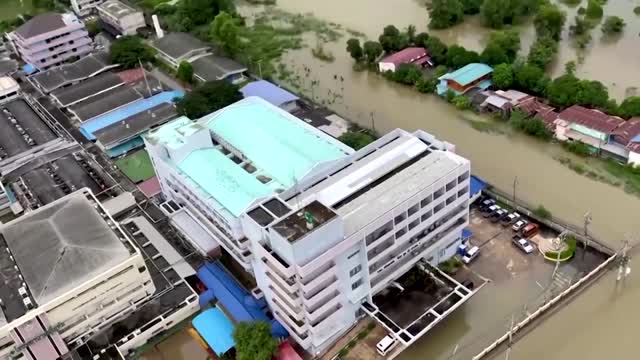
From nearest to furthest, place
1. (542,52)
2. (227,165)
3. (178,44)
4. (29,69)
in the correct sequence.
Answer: (227,165) < (542,52) < (178,44) < (29,69)

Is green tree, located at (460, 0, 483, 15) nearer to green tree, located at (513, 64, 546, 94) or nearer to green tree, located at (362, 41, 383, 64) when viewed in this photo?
green tree, located at (362, 41, 383, 64)

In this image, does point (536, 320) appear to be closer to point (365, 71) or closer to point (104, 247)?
point (104, 247)

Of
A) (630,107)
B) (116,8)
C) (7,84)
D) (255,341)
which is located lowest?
(255,341)

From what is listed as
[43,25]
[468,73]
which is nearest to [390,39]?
[468,73]

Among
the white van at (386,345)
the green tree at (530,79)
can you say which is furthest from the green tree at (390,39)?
the white van at (386,345)

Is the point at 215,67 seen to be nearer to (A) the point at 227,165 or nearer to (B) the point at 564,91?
(A) the point at 227,165

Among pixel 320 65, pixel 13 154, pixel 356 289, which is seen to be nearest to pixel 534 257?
pixel 356 289
